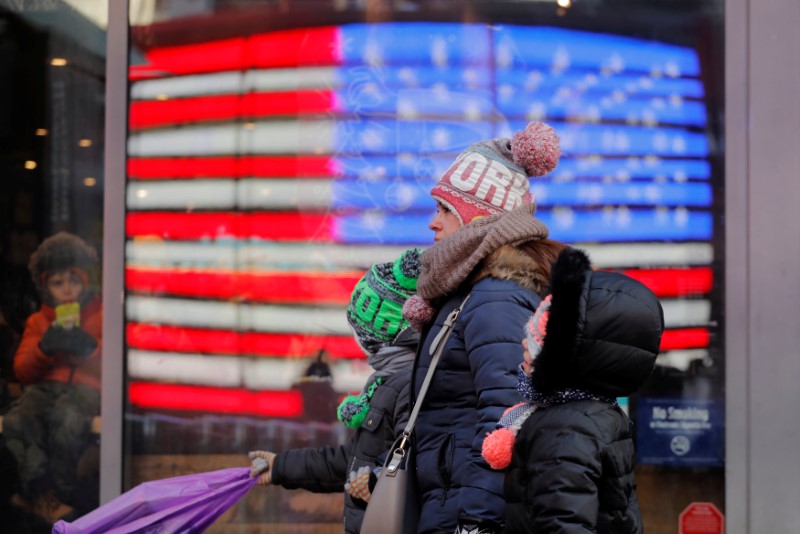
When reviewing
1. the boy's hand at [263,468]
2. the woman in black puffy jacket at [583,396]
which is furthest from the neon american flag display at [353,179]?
the woman in black puffy jacket at [583,396]

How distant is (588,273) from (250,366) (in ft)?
11.3

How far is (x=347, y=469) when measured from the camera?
3779mm

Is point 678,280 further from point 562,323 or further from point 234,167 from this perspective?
point 562,323

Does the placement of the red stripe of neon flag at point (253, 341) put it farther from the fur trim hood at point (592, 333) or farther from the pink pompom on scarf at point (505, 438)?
the fur trim hood at point (592, 333)

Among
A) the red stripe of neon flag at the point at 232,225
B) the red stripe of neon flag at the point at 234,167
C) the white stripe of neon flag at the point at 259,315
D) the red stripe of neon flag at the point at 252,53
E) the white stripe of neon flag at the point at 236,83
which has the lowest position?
the white stripe of neon flag at the point at 259,315

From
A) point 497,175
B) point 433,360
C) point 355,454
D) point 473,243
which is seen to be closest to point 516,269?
point 473,243

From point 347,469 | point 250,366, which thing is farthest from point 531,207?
point 250,366

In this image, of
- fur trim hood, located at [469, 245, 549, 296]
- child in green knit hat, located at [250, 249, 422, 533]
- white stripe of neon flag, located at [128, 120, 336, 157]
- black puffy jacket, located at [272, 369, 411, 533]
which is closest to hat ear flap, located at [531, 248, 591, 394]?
fur trim hood, located at [469, 245, 549, 296]

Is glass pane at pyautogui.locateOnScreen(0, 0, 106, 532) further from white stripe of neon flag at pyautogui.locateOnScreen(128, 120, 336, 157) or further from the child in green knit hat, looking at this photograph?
the child in green knit hat

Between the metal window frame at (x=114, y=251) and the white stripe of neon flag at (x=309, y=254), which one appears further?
the metal window frame at (x=114, y=251)

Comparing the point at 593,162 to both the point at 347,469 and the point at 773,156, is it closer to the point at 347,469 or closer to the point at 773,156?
the point at 773,156

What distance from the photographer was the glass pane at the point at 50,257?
228 inches

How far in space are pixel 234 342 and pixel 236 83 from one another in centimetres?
133

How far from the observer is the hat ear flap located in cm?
240
